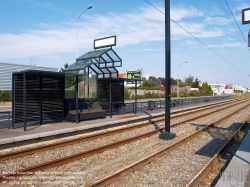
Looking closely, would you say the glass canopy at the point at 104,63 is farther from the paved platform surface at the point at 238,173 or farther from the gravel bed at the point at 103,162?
the paved platform surface at the point at 238,173

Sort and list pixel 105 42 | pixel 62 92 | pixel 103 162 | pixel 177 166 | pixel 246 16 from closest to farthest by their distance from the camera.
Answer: pixel 177 166, pixel 103 162, pixel 246 16, pixel 62 92, pixel 105 42

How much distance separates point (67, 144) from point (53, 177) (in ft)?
10.8

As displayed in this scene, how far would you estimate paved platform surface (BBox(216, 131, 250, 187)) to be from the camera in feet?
16.7

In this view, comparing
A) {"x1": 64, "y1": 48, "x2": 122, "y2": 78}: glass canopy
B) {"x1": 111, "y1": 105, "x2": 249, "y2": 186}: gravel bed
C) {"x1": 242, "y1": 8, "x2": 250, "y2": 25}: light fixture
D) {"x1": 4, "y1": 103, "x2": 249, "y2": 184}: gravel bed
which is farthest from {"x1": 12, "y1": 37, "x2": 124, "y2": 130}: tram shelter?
{"x1": 242, "y1": 8, "x2": 250, "y2": 25}: light fixture

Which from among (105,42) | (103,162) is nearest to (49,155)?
(103,162)

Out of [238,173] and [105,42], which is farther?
[105,42]

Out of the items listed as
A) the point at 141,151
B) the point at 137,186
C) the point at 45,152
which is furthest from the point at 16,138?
the point at 137,186

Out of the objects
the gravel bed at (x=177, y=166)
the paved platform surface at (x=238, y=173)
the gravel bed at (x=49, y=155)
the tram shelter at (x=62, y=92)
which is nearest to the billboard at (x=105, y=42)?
the tram shelter at (x=62, y=92)

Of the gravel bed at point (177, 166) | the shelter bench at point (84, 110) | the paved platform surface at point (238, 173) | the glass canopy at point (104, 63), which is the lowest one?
the gravel bed at point (177, 166)

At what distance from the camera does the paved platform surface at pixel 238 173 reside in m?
5.09

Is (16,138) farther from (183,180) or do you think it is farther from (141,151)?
(183,180)

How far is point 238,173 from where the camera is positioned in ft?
18.7

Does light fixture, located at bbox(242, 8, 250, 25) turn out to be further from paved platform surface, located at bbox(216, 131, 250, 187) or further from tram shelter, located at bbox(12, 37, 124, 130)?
tram shelter, located at bbox(12, 37, 124, 130)

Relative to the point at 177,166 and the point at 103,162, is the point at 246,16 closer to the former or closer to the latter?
the point at 177,166
